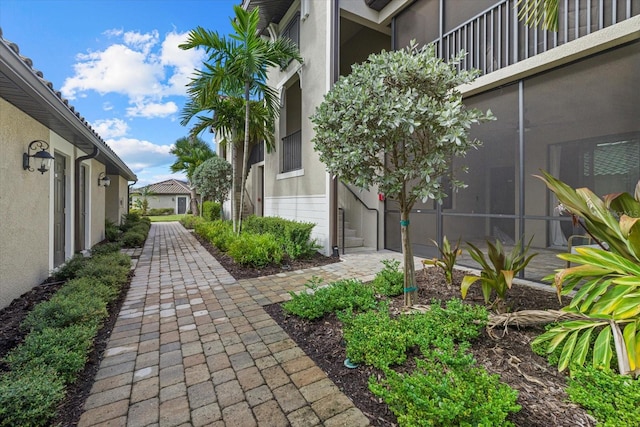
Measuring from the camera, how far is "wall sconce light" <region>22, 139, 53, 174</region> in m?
4.29

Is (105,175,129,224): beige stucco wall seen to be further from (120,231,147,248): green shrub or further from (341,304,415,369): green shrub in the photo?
(341,304,415,369): green shrub

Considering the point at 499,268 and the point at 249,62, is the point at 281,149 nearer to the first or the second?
the point at 249,62

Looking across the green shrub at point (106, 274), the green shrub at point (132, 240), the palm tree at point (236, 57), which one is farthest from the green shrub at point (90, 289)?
the green shrub at point (132, 240)

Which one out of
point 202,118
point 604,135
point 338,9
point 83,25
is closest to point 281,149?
point 202,118

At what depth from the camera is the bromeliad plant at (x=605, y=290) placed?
1988 millimetres

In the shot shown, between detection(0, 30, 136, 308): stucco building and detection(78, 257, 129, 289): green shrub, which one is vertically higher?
detection(0, 30, 136, 308): stucco building

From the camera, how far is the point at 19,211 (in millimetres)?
4152

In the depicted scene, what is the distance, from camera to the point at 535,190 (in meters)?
4.61

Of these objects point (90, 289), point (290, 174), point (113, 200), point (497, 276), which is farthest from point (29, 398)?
point (113, 200)

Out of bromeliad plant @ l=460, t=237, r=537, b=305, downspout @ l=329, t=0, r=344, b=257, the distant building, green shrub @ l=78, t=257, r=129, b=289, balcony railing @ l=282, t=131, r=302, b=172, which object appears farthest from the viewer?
the distant building

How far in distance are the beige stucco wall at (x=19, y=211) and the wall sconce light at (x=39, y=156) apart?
81mm

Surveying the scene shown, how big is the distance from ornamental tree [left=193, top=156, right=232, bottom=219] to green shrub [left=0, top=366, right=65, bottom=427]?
38.7 ft

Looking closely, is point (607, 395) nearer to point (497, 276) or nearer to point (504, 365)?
point (504, 365)

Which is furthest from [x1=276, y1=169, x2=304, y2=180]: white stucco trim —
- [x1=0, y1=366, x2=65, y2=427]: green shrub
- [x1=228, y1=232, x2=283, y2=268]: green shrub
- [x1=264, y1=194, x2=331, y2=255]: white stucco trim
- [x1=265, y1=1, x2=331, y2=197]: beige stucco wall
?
[x1=0, y1=366, x2=65, y2=427]: green shrub
